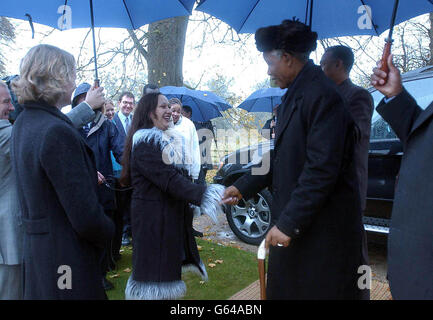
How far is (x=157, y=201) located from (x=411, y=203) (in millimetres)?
2032

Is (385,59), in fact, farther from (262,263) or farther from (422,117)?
(262,263)

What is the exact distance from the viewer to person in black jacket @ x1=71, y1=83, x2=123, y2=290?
3.95 meters

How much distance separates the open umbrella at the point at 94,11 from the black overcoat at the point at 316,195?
7.26 feet

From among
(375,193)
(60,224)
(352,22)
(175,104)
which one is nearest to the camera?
(60,224)

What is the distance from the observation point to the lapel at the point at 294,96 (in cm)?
195

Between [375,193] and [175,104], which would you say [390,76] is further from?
[175,104]

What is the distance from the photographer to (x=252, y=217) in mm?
5340

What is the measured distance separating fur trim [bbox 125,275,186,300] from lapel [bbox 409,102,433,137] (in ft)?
7.54

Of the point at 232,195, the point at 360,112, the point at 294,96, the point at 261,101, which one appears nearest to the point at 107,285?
the point at 232,195

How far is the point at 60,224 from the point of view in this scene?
5.67 ft

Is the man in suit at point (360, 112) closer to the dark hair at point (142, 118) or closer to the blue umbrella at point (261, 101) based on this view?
the dark hair at point (142, 118)

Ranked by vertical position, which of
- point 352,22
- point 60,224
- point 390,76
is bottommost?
point 60,224
